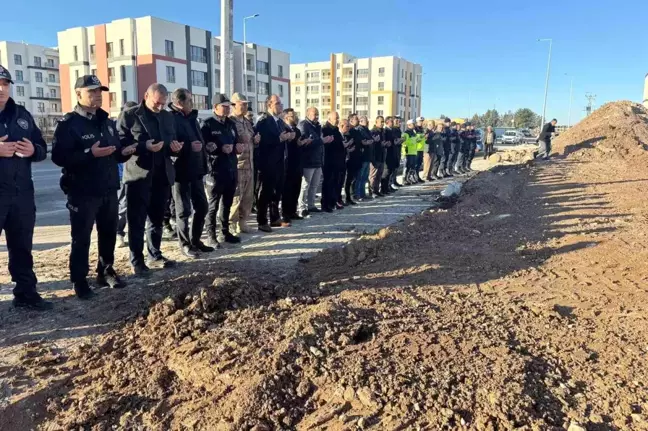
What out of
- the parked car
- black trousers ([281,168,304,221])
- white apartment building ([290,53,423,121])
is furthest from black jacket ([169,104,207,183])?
white apartment building ([290,53,423,121])

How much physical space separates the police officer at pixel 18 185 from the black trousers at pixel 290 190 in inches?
178

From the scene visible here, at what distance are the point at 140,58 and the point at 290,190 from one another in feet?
155

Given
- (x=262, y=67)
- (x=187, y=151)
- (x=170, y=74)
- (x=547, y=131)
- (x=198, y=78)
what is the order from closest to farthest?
1. (x=187, y=151)
2. (x=547, y=131)
3. (x=170, y=74)
4. (x=198, y=78)
5. (x=262, y=67)

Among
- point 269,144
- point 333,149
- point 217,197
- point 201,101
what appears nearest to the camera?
point 217,197

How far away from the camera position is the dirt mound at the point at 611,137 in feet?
64.3

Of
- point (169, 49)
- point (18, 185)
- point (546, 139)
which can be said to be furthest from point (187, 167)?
point (169, 49)

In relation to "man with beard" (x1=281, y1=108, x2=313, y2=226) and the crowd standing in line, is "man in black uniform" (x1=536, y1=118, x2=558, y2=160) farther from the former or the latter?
"man with beard" (x1=281, y1=108, x2=313, y2=226)

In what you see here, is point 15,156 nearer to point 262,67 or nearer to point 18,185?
point 18,185

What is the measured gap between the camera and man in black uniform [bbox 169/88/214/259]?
5.99 meters

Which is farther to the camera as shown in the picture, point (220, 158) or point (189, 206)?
point (220, 158)

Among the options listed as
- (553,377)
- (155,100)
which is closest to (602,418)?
(553,377)

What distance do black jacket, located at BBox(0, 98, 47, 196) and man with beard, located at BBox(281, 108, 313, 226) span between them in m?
4.38

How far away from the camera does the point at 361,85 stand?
85188 mm

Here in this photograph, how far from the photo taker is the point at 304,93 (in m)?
90.7
